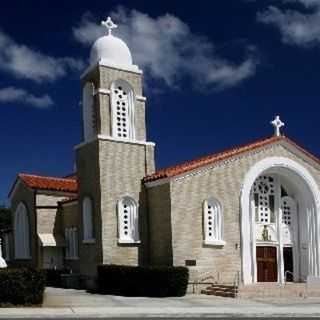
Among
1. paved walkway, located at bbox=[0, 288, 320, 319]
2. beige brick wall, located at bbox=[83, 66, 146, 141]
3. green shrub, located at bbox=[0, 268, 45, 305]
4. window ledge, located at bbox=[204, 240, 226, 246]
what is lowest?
paved walkway, located at bbox=[0, 288, 320, 319]

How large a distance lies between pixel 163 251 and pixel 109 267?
287 cm

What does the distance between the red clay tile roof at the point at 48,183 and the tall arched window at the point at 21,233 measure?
174 centimetres

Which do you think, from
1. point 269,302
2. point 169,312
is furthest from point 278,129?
point 169,312

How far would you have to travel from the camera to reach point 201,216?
99.4 ft

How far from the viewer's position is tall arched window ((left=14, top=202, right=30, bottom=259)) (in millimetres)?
39406

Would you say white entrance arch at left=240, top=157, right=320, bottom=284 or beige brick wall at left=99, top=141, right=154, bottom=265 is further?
white entrance arch at left=240, top=157, right=320, bottom=284

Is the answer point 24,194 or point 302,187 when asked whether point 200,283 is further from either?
point 24,194

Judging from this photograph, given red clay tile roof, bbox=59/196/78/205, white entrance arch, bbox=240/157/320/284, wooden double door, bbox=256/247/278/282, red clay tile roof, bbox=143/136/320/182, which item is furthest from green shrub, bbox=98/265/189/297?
red clay tile roof, bbox=59/196/78/205

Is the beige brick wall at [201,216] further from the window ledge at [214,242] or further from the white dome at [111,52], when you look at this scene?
the white dome at [111,52]

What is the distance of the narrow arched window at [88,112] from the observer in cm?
3234

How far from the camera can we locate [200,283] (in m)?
29.3

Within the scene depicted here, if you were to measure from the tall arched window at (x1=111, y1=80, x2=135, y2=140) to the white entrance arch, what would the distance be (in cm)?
648

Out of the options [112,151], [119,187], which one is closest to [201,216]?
[119,187]

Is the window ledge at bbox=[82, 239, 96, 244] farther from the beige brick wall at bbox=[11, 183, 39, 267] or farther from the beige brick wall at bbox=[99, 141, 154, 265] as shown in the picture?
the beige brick wall at bbox=[11, 183, 39, 267]
